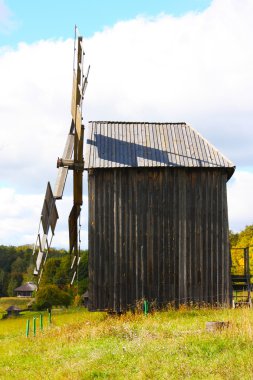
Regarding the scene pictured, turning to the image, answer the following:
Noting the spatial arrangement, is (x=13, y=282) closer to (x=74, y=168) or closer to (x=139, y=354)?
(x=74, y=168)

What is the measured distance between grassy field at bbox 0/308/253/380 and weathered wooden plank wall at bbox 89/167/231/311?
16.2 ft

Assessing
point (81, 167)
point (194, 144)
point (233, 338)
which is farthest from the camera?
point (194, 144)

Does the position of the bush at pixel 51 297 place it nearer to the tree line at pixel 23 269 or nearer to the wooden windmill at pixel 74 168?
the tree line at pixel 23 269

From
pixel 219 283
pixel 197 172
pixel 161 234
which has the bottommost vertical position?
pixel 219 283

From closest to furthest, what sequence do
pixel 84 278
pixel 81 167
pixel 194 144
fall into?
pixel 81 167 < pixel 194 144 < pixel 84 278

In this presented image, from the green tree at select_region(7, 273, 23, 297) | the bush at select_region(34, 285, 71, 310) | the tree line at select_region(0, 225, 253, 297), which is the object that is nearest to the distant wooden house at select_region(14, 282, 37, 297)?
the tree line at select_region(0, 225, 253, 297)

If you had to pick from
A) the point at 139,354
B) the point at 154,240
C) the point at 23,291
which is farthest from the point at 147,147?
the point at 23,291

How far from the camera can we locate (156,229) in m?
22.6

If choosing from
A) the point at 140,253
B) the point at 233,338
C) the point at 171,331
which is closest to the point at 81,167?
the point at 140,253

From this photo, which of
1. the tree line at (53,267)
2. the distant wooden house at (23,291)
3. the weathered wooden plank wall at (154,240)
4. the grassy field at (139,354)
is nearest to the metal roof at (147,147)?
the weathered wooden plank wall at (154,240)

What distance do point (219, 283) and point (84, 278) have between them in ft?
177

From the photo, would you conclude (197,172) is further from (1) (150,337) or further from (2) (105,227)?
(1) (150,337)

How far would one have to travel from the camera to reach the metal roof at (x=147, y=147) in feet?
75.1

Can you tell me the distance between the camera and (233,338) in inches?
520
